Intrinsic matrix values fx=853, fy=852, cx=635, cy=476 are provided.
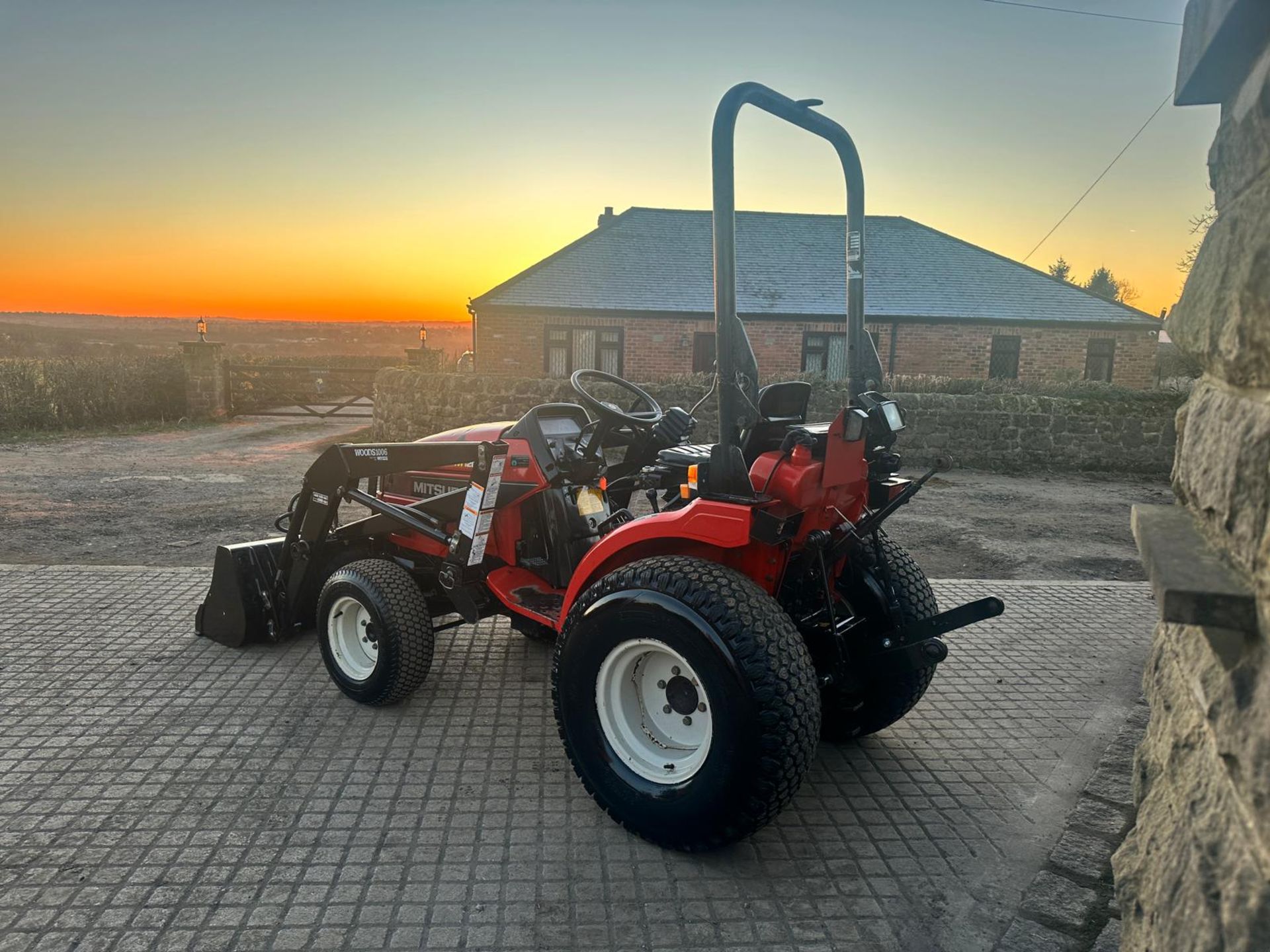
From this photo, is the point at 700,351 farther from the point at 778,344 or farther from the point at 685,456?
the point at 685,456

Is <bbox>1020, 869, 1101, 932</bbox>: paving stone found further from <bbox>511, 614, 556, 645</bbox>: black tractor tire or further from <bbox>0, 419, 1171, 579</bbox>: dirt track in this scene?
<bbox>0, 419, 1171, 579</bbox>: dirt track

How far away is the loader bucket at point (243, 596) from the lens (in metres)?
4.72

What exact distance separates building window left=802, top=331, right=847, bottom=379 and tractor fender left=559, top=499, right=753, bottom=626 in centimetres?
1888

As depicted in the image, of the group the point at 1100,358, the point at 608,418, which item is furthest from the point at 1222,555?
the point at 1100,358

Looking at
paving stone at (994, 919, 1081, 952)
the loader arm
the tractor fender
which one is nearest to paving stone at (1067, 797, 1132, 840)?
paving stone at (994, 919, 1081, 952)

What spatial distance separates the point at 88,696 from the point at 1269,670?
15.2 feet

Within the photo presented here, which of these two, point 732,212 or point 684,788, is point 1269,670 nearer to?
point 684,788

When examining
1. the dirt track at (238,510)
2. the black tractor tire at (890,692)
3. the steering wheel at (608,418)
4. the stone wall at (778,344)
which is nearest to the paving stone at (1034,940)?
the black tractor tire at (890,692)

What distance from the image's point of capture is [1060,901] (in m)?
2.73

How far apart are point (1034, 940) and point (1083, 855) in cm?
58

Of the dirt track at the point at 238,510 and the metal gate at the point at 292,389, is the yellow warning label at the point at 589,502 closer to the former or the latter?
the dirt track at the point at 238,510

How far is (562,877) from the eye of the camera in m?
2.81

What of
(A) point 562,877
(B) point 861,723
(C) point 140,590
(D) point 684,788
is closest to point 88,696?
(C) point 140,590

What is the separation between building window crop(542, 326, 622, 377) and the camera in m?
21.6
